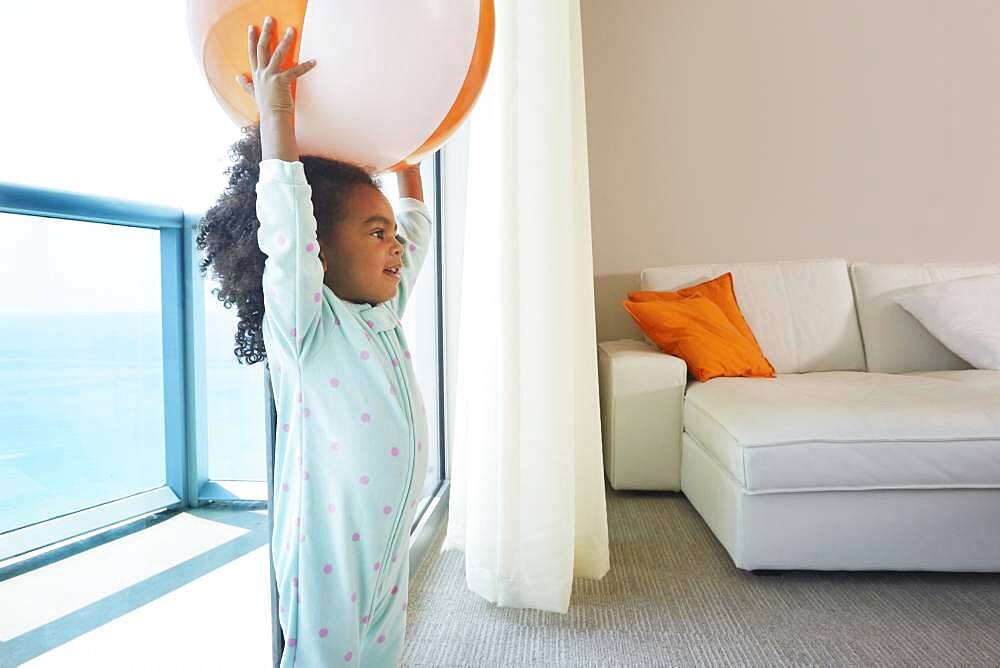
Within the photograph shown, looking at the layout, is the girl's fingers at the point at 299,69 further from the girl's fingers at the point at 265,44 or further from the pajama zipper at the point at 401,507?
the pajama zipper at the point at 401,507

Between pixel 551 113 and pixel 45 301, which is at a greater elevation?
pixel 551 113

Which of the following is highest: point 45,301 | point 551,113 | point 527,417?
point 551,113

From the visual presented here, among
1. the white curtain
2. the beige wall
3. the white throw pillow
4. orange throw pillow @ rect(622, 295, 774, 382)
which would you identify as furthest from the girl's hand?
the beige wall

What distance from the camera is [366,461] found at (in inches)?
32.8

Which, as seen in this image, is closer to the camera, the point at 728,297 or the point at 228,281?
the point at 228,281

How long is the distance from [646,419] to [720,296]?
66cm

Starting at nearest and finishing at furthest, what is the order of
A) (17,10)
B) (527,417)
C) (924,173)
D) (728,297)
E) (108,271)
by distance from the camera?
1. (17,10)
2. (108,271)
3. (527,417)
4. (728,297)
5. (924,173)

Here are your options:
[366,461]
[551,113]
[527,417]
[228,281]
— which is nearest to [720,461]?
[527,417]

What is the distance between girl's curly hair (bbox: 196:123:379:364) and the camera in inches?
31.1

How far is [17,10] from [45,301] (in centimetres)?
24

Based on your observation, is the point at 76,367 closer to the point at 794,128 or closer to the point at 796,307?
the point at 796,307

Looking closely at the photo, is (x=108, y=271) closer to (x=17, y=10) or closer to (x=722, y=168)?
(x=17, y=10)

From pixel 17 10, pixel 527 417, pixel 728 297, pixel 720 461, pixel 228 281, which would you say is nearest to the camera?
pixel 17 10

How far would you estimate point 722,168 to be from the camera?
10.8 ft
